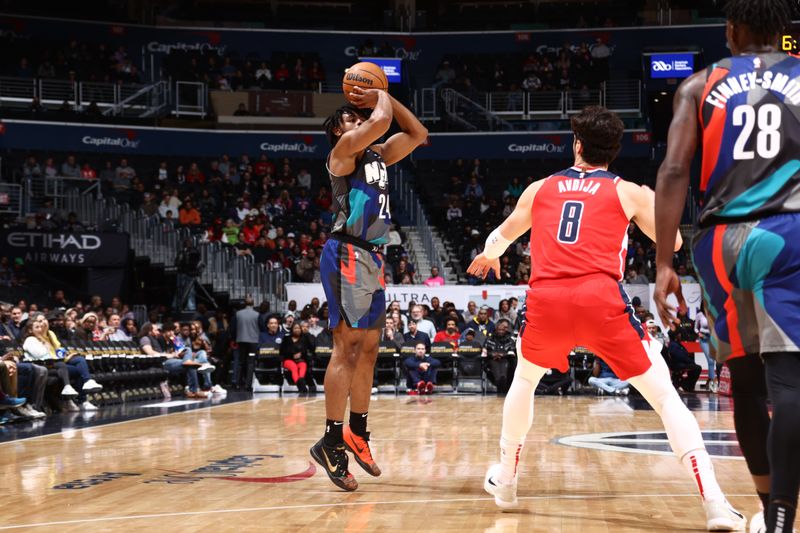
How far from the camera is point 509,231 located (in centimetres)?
488

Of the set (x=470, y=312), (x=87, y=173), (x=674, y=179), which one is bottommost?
(x=470, y=312)

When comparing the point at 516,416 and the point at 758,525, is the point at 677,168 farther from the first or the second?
the point at 516,416

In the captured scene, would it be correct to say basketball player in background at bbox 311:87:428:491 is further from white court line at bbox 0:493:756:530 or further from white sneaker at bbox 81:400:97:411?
white sneaker at bbox 81:400:97:411

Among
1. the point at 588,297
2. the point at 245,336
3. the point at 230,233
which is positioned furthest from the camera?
the point at 230,233

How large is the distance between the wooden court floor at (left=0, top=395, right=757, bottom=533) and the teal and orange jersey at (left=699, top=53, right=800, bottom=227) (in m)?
1.69

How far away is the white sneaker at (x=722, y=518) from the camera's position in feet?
13.1

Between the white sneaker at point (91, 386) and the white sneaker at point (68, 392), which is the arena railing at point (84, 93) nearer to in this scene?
→ the white sneaker at point (91, 386)

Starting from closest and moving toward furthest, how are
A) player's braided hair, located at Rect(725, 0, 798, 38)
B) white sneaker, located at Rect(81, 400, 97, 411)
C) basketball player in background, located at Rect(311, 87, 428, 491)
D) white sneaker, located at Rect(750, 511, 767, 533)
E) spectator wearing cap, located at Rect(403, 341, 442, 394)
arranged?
player's braided hair, located at Rect(725, 0, 798, 38), white sneaker, located at Rect(750, 511, 767, 533), basketball player in background, located at Rect(311, 87, 428, 491), white sneaker, located at Rect(81, 400, 97, 411), spectator wearing cap, located at Rect(403, 341, 442, 394)

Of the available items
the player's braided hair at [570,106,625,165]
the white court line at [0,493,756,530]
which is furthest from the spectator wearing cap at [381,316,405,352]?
the player's braided hair at [570,106,625,165]

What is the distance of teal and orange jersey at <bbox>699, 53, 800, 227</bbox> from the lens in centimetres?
300

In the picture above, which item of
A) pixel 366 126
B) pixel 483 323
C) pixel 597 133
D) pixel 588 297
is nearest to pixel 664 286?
pixel 588 297

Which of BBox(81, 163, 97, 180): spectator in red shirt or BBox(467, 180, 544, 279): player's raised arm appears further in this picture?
BBox(81, 163, 97, 180): spectator in red shirt

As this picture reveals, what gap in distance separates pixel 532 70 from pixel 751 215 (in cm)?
2724

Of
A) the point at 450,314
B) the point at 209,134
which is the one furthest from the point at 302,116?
the point at 450,314
